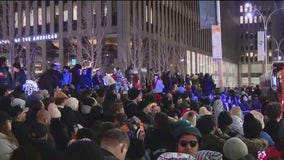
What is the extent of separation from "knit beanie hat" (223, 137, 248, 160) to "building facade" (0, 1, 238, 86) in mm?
37446

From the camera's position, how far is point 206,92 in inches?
858

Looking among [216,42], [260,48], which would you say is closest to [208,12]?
[216,42]

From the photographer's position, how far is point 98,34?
4647 centimetres

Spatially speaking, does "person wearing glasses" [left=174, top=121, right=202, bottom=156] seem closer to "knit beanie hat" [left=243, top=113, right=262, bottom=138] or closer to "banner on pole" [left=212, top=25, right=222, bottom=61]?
"knit beanie hat" [left=243, top=113, right=262, bottom=138]

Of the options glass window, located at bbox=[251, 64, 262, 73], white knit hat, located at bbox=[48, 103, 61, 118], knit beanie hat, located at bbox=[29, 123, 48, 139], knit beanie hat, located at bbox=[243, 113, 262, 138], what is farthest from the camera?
glass window, located at bbox=[251, 64, 262, 73]

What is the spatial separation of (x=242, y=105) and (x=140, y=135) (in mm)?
10860

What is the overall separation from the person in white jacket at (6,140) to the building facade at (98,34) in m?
36.2

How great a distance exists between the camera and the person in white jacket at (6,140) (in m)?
5.62

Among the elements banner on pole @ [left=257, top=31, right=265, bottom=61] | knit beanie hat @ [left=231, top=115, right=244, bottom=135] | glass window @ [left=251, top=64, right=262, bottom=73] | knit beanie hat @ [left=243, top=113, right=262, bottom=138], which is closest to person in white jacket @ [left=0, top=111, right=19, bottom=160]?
knit beanie hat @ [left=243, top=113, right=262, bottom=138]

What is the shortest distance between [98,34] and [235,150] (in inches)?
1649

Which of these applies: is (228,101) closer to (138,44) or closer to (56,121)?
(56,121)

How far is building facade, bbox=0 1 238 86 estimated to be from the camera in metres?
47.7

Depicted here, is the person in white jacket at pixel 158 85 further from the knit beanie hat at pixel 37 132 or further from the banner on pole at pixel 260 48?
the banner on pole at pixel 260 48

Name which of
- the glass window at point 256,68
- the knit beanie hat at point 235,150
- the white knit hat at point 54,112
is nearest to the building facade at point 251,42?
the glass window at point 256,68
